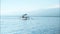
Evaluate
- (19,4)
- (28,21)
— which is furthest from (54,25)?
(19,4)

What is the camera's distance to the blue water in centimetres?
164

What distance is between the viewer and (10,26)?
1.66 meters

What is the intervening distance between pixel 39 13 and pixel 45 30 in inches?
14.9

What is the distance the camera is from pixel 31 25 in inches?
67.4

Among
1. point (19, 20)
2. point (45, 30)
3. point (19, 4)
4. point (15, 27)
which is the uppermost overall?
point (19, 4)

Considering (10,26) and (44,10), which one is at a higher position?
(44,10)

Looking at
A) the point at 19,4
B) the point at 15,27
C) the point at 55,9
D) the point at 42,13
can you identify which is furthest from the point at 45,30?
the point at 19,4

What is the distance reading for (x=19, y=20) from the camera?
1.68 m

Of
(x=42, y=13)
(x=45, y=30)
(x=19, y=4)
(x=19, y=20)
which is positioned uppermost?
(x=19, y=4)

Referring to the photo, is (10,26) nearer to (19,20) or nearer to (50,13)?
(19,20)

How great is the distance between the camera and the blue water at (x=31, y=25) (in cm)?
164

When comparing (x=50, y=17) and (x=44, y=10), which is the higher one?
(x=44, y=10)

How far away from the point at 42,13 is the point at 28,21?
33 centimetres

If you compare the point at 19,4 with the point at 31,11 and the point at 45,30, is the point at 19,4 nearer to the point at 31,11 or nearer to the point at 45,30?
the point at 31,11
